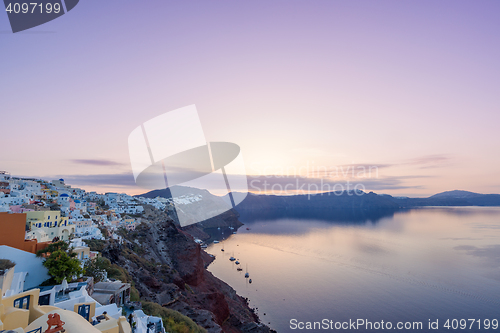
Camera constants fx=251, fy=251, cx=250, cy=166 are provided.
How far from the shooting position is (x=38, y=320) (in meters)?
6.88

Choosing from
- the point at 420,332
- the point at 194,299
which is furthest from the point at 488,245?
the point at 194,299

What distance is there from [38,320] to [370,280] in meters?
49.3

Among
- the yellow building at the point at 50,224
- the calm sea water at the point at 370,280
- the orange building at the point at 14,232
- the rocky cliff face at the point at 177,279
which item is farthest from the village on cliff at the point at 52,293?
the calm sea water at the point at 370,280

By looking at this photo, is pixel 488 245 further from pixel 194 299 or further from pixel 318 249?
pixel 194 299

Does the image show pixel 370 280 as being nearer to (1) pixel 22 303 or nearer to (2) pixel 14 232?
(2) pixel 14 232

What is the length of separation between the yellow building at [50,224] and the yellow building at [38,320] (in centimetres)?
1669

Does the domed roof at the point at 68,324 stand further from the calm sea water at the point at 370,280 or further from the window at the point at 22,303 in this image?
the calm sea water at the point at 370,280

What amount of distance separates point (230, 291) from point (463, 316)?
31227 mm

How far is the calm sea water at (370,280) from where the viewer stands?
33.2 metres

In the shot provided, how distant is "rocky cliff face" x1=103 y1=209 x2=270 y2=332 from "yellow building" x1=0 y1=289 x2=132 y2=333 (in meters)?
13.0

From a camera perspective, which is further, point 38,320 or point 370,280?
point 370,280

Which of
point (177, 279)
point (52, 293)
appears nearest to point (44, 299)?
point (52, 293)

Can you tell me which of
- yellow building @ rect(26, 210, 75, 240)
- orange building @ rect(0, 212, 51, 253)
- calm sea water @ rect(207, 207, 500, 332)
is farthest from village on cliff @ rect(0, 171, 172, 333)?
calm sea water @ rect(207, 207, 500, 332)

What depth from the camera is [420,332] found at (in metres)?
29.2
